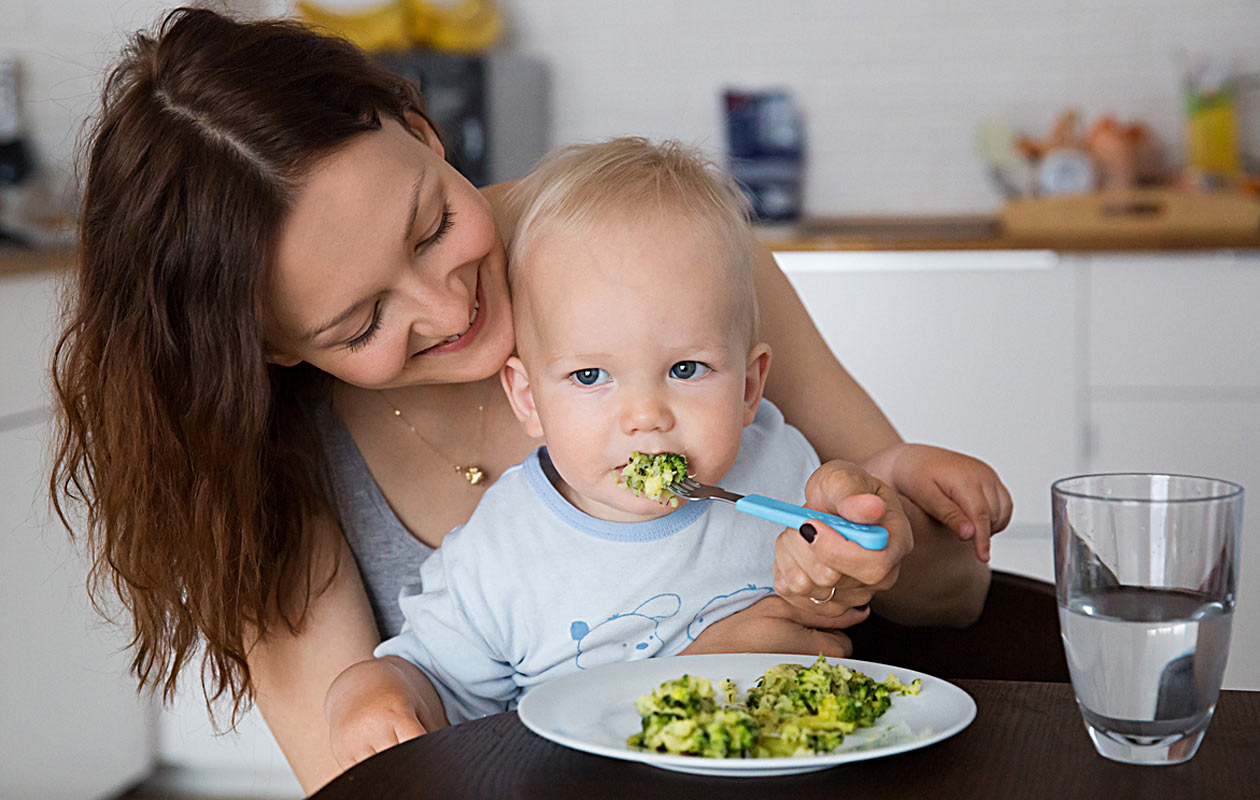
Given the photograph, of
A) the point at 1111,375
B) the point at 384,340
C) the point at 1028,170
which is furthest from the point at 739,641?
the point at 1028,170

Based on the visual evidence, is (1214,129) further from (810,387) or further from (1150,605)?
(1150,605)

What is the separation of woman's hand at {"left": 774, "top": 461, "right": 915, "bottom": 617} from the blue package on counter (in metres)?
2.57

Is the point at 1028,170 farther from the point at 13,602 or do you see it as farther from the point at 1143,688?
the point at 1143,688

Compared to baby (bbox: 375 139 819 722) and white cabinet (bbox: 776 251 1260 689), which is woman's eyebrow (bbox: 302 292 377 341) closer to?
baby (bbox: 375 139 819 722)

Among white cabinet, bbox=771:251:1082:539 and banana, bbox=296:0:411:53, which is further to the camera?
banana, bbox=296:0:411:53

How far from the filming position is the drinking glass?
70 centimetres

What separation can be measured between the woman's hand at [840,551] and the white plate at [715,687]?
0.08 metres

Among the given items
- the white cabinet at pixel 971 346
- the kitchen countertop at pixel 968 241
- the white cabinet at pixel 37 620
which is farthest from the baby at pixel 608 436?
the white cabinet at pixel 971 346

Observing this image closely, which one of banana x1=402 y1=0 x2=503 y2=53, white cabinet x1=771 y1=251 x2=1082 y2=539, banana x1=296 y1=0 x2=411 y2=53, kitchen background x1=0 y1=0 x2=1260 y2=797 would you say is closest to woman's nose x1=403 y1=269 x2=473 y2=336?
kitchen background x1=0 y1=0 x2=1260 y2=797

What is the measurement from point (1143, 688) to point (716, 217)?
1.95ft

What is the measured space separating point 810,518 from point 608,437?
9.5 inches

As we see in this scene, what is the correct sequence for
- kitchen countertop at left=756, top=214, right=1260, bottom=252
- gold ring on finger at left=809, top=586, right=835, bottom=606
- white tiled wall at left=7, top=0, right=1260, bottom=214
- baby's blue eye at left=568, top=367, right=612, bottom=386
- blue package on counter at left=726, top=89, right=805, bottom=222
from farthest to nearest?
blue package on counter at left=726, top=89, right=805, bottom=222, white tiled wall at left=7, top=0, right=1260, bottom=214, kitchen countertop at left=756, top=214, right=1260, bottom=252, baby's blue eye at left=568, top=367, right=612, bottom=386, gold ring on finger at left=809, top=586, right=835, bottom=606

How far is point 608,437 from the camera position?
1110 millimetres

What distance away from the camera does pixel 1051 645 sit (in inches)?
50.5
